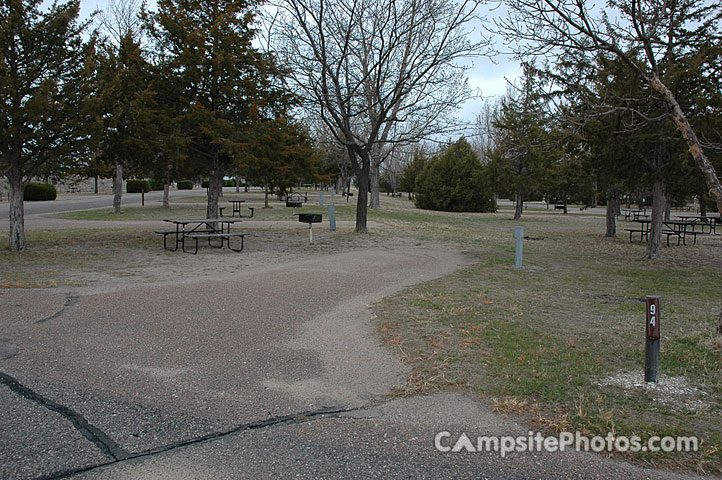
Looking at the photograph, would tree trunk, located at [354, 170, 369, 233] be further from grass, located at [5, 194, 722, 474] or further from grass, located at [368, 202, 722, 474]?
grass, located at [368, 202, 722, 474]

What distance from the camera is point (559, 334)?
5.85 metres

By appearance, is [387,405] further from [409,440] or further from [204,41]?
[204,41]

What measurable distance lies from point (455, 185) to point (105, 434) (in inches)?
1441

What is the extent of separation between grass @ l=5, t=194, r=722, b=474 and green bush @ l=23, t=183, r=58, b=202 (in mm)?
28040

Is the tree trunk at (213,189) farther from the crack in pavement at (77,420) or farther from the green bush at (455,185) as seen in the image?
the green bush at (455,185)

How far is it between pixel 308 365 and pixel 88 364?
1.90 meters

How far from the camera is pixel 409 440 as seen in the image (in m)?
3.42

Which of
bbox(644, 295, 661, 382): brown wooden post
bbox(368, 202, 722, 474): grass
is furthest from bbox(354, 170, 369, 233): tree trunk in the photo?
bbox(644, 295, 661, 382): brown wooden post

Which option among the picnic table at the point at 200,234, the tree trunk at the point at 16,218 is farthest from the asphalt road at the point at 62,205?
the picnic table at the point at 200,234

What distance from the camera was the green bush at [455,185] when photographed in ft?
125

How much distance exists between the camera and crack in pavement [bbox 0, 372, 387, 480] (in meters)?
3.10

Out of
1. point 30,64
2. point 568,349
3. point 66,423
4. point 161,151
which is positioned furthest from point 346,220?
point 66,423

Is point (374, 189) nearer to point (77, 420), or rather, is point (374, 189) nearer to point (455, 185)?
point (455, 185)

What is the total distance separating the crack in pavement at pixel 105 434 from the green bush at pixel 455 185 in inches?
1385
